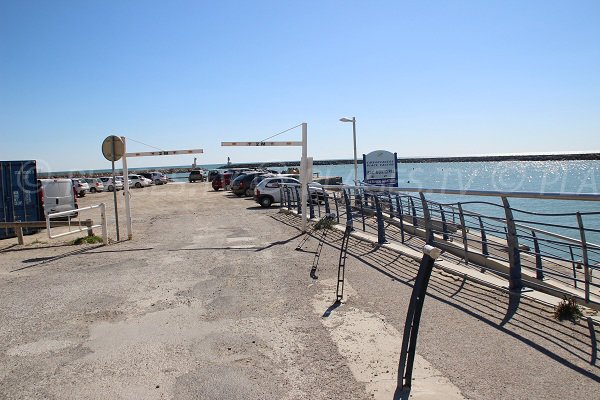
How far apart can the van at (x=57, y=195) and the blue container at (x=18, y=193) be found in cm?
220

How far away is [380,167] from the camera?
19297 mm

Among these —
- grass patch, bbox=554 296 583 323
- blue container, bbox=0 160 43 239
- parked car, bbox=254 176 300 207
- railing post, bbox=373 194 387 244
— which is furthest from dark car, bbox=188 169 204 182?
grass patch, bbox=554 296 583 323

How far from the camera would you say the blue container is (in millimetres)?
15742

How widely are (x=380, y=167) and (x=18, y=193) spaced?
1244cm

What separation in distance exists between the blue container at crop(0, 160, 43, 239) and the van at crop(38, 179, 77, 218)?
2197 mm

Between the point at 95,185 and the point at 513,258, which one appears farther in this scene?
the point at 95,185

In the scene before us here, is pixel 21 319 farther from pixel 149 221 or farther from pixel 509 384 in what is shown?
pixel 149 221

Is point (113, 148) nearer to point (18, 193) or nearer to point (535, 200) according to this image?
point (18, 193)

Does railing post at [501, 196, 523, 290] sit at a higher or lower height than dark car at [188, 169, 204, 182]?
lower

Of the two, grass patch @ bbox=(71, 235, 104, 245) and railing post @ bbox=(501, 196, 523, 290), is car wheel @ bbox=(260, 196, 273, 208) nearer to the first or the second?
grass patch @ bbox=(71, 235, 104, 245)

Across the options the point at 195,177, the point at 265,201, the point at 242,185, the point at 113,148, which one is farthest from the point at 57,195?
the point at 195,177

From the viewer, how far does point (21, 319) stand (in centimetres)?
600

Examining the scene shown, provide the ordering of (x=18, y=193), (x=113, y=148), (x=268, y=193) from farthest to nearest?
(x=268, y=193) → (x=18, y=193) → (x=113, y=148)

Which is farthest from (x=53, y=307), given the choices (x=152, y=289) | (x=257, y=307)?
(x=257, y=307)
